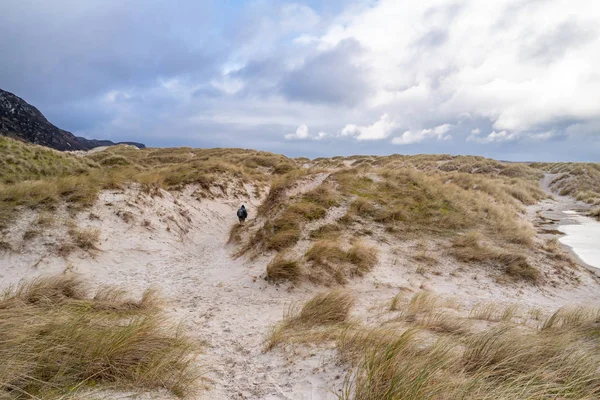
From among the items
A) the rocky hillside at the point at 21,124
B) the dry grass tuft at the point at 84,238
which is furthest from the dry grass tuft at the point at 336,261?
the rocky hillside at the point at 21,124

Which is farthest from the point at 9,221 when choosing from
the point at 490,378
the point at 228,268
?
the point at 490,378

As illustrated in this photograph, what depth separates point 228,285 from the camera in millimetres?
8000

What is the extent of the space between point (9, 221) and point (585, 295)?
1694 centimetres

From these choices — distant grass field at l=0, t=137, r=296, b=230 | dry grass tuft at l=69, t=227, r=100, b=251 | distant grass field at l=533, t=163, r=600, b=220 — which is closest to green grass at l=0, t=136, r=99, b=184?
distant grass field at l=0, t=137, r=296, b=230

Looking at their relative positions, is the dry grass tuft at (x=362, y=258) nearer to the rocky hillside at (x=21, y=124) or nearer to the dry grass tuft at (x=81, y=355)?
the dry grass tuft at (x=81, y=355)

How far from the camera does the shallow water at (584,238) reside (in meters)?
10.6

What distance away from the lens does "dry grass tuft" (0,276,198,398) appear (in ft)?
9.20

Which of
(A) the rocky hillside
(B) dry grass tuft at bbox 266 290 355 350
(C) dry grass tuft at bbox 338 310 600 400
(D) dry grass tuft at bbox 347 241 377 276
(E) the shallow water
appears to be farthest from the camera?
(A) the rocky hillside

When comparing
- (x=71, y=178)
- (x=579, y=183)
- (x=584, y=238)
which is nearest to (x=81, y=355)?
(x=71, y=178)

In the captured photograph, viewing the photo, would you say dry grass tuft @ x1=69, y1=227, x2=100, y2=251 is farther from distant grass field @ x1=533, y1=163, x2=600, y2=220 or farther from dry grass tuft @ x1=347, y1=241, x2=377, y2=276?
distant grass field @ x1=533, y1=163, x2=600, y2=220

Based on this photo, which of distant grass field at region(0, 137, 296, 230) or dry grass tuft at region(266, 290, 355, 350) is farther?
distant grass field at region(0, 137, 296, 230)

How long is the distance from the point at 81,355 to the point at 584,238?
18.0m

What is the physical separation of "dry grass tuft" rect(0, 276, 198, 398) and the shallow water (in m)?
13.1

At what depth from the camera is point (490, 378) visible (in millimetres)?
3189
